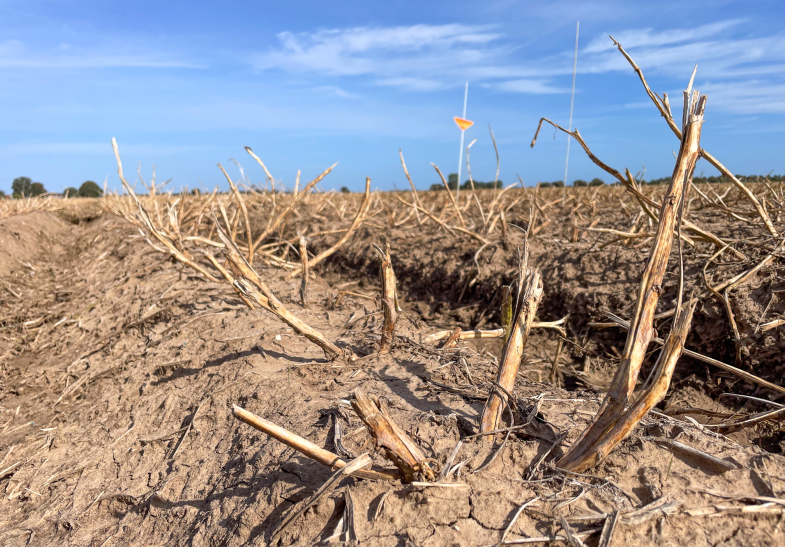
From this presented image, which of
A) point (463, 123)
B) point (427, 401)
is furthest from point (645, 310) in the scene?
point (463, 123)

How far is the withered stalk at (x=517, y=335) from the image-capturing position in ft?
4.75

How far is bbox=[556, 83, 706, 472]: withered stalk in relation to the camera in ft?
3.75

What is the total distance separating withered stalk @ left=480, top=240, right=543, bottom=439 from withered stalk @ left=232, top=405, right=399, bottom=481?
14.9 inches

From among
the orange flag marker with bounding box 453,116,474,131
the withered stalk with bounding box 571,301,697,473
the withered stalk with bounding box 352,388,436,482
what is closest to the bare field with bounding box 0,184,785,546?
the withered stalk with bounding box 352,388,436,482

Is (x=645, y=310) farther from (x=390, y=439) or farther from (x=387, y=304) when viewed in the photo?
(x=387, y=304)

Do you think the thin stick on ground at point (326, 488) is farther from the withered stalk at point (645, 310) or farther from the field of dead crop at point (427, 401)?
the withered stalk at point (645, 310)

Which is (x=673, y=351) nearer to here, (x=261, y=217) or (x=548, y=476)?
(x=548, y=476)

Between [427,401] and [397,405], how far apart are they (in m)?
0.11

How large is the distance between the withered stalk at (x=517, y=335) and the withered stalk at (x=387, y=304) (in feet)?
2.31

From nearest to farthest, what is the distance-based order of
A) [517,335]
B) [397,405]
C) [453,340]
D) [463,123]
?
[517,335] → [397,405] → [453,340] → [463,123]

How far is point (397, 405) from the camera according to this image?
5.46 feet

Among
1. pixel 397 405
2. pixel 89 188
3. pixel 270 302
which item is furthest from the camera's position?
pixel 89 188

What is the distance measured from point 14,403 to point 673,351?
11.0 feet

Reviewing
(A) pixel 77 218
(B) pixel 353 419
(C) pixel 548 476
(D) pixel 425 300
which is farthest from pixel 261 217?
(A) pixel 77 218
